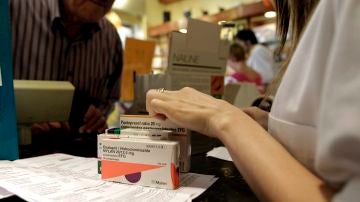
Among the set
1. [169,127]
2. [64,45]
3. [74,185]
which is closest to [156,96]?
[169,127]

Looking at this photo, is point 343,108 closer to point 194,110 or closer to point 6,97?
point 194,110

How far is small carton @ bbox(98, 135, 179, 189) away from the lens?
0.52 meters

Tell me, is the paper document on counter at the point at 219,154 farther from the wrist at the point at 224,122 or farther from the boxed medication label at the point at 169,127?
the wrist at the point at 224,122

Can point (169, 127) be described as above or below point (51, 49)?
below

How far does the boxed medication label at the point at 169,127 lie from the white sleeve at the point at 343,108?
0.86 ft

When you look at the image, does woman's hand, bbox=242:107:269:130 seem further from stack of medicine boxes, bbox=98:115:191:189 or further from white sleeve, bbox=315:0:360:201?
white sleeve, bbox=315:0:360:201

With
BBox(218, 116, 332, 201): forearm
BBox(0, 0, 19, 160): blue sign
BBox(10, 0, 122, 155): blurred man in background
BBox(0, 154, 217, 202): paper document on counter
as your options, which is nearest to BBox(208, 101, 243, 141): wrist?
BBox(218, 116, 332, 201): forearm

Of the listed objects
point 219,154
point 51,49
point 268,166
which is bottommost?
point 219,154

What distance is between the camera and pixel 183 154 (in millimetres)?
580

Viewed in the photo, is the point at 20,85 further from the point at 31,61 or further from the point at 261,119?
the point at 261,119

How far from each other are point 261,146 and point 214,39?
71 cm

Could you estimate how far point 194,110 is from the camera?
1.68ft

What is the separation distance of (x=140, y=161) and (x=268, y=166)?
0.76ft

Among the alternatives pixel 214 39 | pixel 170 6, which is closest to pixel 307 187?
pixel 214 39
